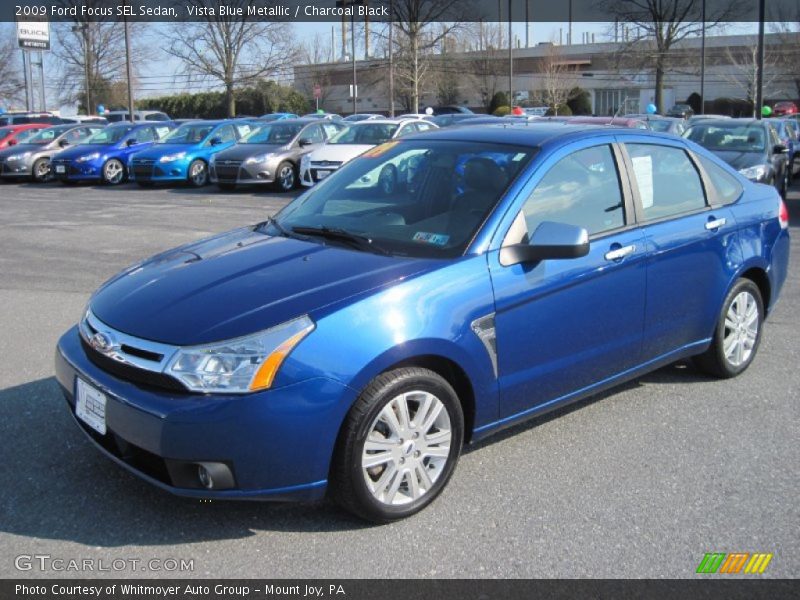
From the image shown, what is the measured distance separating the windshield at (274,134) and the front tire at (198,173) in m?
1.41

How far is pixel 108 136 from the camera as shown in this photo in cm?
2272

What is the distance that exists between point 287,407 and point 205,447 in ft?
1.13

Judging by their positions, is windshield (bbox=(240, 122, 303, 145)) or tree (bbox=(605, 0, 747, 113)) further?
tree (bbox=(605, 0, 747, 113))

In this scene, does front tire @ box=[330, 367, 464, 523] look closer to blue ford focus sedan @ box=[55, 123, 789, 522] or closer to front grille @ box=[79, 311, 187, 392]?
blue ford focus sedan @ box=[55, 123, 789, 522]

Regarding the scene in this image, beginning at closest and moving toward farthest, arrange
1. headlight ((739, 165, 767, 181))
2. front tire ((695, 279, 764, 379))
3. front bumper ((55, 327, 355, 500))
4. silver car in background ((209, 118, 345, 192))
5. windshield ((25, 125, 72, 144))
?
front bumper ((55, 327, 355, 500)), front tire ((695, 279, 764, 379)), headlight ((739, 165, 767, 181)), silver car in background ((209, 118, 345, 192)), windshield ((25, 125, 72, 144))

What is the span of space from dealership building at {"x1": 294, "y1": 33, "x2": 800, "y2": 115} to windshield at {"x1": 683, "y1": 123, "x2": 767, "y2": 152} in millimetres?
40909

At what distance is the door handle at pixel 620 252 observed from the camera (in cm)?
435

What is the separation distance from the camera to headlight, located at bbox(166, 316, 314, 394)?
10.5 feet

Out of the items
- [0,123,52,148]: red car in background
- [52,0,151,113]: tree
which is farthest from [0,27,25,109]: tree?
[0,123,52,148]: red car in background

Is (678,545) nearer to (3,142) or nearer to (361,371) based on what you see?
(361,371)

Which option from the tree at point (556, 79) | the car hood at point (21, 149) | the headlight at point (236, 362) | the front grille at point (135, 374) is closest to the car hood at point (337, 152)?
the car hood at point (21, 149)

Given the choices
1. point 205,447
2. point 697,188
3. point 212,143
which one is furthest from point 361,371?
point 212,143

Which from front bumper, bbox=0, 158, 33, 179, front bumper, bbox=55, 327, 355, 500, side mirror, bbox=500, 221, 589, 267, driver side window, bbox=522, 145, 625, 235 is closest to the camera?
front bumper, bbox=55, 327, 355, 500

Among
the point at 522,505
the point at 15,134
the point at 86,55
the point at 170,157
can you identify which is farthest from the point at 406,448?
the point at 86,55
